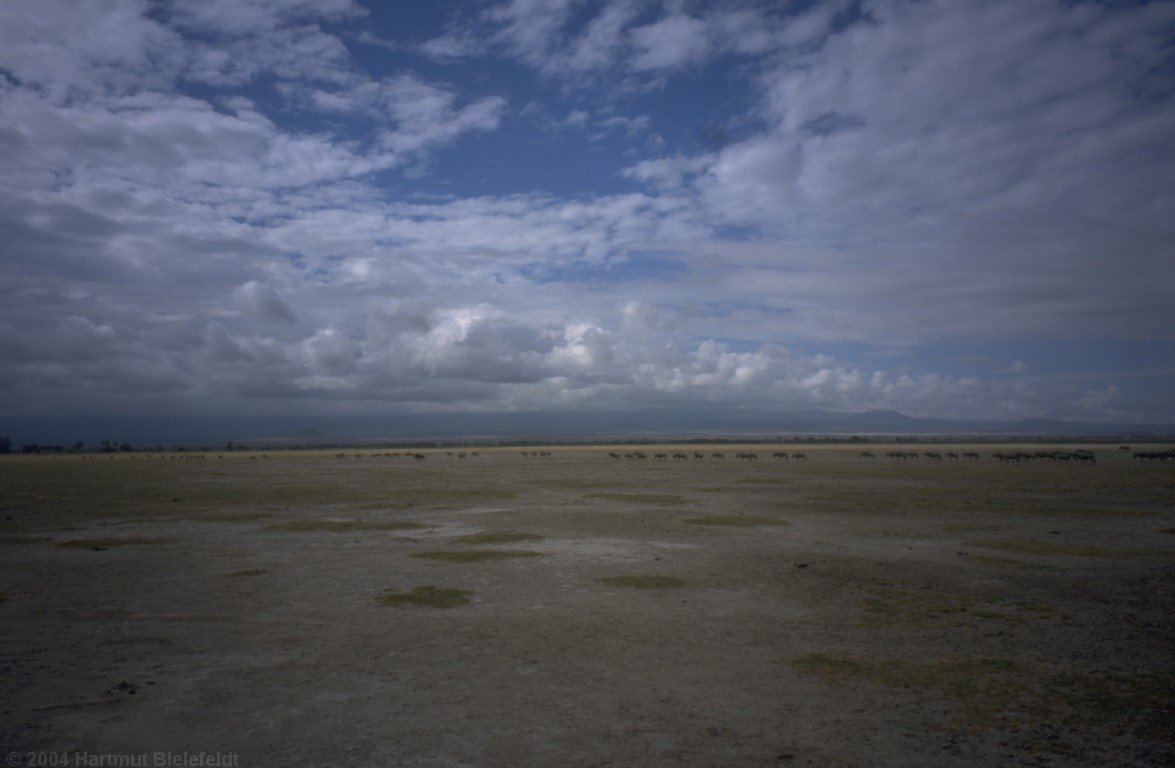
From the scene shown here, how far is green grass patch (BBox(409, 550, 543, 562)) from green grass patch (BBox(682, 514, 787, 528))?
8293 millimetres

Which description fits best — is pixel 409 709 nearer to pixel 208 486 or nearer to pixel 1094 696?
pixel 1094 696

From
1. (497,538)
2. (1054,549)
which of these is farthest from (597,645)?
(1054,549)

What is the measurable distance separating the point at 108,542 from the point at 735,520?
811 inches

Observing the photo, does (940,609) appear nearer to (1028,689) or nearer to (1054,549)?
(1028,689)

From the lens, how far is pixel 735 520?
25.5 m

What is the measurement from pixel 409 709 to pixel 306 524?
19035 millimetres

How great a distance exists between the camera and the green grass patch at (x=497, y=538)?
20.7 meters

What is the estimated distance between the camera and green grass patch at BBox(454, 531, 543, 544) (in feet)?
68.0

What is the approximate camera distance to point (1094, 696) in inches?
326

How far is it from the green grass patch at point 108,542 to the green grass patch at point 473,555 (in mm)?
8805

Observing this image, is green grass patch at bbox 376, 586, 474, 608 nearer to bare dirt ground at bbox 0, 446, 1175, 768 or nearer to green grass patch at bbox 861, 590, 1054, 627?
bare dirt ground at bbox 0, 446, 1175, 768

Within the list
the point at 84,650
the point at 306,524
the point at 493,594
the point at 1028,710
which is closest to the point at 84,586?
the point at 84,650

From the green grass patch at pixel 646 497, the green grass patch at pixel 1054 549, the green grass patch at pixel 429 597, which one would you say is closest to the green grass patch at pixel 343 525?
the green grass patch at pixel 429 597

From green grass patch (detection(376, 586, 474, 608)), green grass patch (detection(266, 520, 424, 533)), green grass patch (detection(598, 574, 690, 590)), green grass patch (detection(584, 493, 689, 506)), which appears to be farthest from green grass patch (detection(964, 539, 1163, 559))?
green grass patch (detection(266, 520, 424, 533))
